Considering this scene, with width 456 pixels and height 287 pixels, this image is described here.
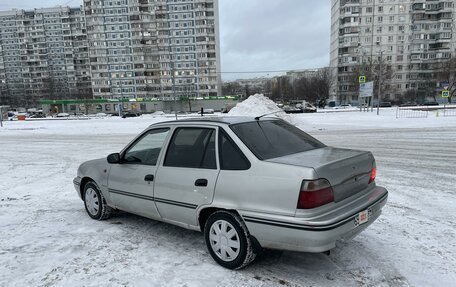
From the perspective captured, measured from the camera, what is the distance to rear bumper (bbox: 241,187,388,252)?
2.85 m

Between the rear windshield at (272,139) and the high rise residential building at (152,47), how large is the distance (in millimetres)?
94201

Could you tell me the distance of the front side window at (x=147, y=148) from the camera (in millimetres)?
4176

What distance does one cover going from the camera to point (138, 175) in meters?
4.21

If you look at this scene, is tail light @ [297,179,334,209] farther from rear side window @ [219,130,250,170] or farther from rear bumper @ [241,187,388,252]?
rear side window @ [219,130,250,170]

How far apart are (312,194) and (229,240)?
1.08 metres

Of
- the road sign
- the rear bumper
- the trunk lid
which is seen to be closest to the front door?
the rear bumper

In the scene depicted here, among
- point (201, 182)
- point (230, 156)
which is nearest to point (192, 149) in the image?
point (201, 182)

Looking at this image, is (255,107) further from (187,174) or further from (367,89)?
(367,89)

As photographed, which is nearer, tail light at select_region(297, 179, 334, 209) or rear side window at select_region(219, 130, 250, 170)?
tail light at select_region(297, 179, 334, 209)

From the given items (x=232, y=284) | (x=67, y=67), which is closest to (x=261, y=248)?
(x=232, y=284)

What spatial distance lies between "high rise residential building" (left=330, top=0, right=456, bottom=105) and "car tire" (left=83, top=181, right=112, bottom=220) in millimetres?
88159

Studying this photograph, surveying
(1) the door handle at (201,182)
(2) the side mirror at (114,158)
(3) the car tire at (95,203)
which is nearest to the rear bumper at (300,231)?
(1) the door handle at (201,182)

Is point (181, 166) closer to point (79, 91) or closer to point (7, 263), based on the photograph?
point (7, 263)

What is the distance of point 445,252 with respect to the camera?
12.1 ft
